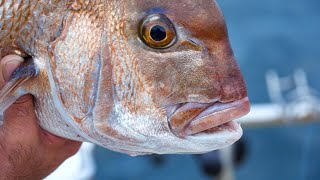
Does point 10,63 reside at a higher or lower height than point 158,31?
lower

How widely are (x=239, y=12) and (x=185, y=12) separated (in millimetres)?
5796

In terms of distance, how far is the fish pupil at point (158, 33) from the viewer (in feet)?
4.95

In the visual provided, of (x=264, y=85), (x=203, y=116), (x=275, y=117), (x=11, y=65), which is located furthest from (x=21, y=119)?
(x=264, y=85)

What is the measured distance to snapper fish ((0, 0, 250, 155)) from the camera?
57.6 inches

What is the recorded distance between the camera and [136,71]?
1518 millimetres

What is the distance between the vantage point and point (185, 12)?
151cm

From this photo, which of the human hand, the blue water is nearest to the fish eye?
the human hand

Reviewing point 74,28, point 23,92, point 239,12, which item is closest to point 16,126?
point 23,92

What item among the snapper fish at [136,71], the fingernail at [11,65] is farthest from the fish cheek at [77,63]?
the fingernail at [11,65]

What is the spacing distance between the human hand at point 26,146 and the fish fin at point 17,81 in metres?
0.12

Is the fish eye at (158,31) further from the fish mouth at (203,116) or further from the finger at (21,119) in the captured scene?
the finger at (21,119)

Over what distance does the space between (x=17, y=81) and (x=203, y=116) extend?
0.52 metres

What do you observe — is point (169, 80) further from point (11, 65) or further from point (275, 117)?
point (275, 117)

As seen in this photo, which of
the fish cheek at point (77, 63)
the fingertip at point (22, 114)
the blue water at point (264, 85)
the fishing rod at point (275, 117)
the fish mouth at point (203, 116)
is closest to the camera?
the fish mouth at point (203, 116)
